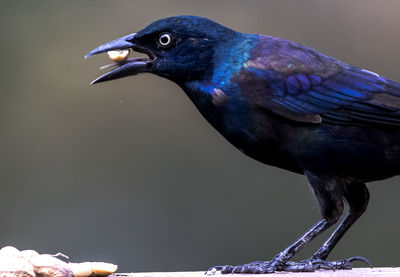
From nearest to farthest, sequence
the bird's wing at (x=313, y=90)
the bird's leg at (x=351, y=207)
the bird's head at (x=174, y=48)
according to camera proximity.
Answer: the bird's wing at (x=313, y=90) → the bird's head at (x=174, y=48) → the bird's leg at (x=351, y=207)

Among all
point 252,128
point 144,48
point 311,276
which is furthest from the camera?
point 144,48

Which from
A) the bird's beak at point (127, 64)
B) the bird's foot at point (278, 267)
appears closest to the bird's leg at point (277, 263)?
the bird's foot at point (278, 267)

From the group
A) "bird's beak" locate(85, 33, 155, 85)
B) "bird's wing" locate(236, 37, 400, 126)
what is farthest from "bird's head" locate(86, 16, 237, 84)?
"bird's wing" locate(236, 37, 400, 126)

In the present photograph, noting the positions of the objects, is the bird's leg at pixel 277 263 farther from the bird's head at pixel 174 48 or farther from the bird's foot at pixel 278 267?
the bird's head at pixel 174 48

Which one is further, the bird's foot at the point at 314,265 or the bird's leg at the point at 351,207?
the bird's leg at the point at 351,207

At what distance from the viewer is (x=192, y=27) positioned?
3988mm

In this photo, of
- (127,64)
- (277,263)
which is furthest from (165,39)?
(277,263)

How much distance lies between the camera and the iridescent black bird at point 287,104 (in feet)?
12.5

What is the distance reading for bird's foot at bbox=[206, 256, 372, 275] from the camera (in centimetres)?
371

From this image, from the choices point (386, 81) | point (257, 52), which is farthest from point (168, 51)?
point (386, 81)

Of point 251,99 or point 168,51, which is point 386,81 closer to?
point 251,99

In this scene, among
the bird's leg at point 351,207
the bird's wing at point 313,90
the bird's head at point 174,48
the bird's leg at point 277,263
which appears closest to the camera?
the bird's leg at point 277,263

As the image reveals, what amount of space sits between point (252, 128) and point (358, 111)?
1.58 ft

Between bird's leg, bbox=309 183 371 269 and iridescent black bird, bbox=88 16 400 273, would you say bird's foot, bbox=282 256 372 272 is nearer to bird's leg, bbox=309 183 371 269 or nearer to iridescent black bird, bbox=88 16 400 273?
iridescent black bird, bbox=88 16 400 273
